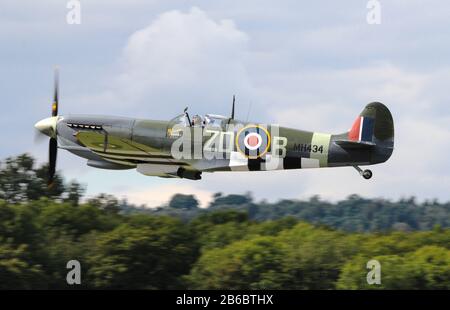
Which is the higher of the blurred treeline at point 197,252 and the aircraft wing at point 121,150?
the aircraft wing at point 121,150

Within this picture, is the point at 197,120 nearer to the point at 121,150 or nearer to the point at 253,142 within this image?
the point at 253,142

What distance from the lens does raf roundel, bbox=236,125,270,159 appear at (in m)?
29.2

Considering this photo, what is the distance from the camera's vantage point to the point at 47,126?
3167 centimetres

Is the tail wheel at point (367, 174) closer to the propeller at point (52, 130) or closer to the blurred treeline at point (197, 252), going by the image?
the propeller at point (52, 130)

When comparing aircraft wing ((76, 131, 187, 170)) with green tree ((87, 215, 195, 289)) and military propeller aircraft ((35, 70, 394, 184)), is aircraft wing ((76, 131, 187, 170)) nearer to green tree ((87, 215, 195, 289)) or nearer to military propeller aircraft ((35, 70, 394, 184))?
military propeller aircraft ((35, 70, 394, 184))

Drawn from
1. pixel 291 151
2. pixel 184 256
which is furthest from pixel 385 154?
pixel 184 256

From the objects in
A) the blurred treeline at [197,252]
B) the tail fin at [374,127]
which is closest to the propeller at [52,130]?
the tail fin at [374,127]

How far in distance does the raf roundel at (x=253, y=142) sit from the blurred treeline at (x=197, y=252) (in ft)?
72.0

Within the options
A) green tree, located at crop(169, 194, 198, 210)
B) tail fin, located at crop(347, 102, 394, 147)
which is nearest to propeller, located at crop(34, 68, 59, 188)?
tail fin, located at crop(347, 102, 394, 147)

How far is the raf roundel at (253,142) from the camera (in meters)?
29.2

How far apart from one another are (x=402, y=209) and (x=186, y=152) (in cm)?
12073

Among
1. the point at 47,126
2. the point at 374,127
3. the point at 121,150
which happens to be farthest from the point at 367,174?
the point at 47,126
